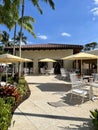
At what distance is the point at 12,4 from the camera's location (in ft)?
48.5

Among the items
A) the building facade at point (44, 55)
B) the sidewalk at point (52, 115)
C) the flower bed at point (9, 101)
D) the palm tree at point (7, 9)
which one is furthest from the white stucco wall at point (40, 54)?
the sidewalk at point (52, 115)

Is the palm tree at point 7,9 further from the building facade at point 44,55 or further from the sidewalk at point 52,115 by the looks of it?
the building facade at point 44,55

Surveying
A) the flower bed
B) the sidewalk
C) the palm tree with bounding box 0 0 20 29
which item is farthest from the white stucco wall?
the sidewalk

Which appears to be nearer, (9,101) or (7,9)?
(9,101)

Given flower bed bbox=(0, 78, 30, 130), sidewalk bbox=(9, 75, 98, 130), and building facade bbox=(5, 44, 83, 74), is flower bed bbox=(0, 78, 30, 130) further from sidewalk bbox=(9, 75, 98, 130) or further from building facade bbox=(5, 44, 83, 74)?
building facade bbox=(5, 44, 83, 74)

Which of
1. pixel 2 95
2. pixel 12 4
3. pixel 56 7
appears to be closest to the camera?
pixel 2 95

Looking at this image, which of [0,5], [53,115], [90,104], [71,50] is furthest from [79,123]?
[71,50]

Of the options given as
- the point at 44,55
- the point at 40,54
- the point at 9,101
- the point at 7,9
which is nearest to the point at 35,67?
the point at 40,54

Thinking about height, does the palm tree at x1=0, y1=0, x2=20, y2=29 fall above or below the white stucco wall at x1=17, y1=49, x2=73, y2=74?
above

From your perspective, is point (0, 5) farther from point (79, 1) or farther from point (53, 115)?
point (53, 115)

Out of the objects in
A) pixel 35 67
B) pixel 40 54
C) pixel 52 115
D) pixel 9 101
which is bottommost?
pixel 52 115

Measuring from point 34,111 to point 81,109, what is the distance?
190 cm

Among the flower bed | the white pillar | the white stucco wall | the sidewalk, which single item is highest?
the white stucco wall

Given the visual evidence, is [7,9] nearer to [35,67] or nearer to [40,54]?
[40,54]
